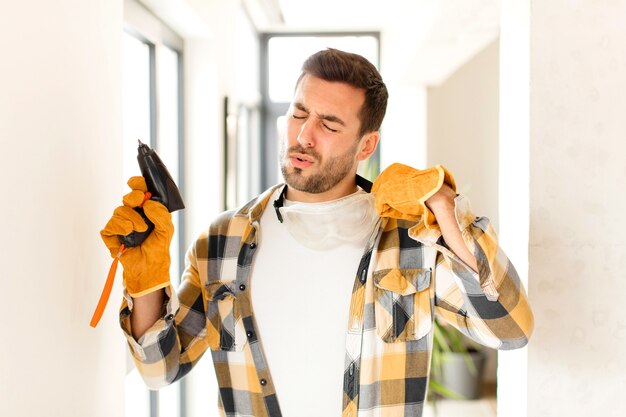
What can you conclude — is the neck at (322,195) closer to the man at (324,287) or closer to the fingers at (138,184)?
the man at (324,287)

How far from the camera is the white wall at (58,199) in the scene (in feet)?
3.28

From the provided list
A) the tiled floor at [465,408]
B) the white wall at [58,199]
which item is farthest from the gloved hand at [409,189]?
the tiled floor at [465,408]

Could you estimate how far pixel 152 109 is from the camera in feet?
8.29

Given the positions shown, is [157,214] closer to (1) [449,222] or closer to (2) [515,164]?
(1) [449,222]

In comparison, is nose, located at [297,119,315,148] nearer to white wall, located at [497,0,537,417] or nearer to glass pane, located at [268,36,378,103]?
white wall, located at [497,0,537,417]

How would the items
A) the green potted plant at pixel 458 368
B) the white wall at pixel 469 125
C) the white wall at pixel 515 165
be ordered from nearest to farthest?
the white wall at pixel 515 165 → the green potted plant at pixel 458 368 → the white wall at pixel 469 125

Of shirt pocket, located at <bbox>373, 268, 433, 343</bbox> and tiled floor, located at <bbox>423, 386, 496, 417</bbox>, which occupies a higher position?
shirt pocket, located at <bbox>373, 268, 433, 343</bbox>

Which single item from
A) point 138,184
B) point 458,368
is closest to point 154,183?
point 138,184

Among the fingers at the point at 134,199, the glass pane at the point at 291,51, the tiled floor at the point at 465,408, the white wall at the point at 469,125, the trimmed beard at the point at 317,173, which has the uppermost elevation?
the glass pane at the point at 291,51

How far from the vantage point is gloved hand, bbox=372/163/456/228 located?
125 cm

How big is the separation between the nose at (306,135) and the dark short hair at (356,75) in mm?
126

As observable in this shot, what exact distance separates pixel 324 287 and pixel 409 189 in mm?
352

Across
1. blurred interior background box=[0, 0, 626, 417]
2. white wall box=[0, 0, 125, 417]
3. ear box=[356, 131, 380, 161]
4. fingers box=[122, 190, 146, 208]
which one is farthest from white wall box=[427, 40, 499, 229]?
fingers box=[122, 190, 146, 208]

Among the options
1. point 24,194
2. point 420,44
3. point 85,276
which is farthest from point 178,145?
point 24,194
